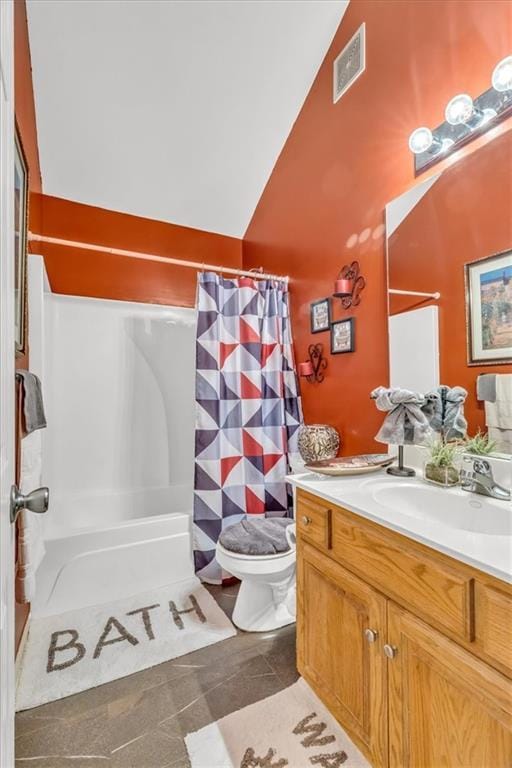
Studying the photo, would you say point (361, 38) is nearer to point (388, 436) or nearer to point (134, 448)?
point (388, 436)

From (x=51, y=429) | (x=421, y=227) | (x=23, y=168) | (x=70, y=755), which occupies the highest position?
(x=23, y=168)

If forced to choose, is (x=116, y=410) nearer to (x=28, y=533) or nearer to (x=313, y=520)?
(x=28, y=533)

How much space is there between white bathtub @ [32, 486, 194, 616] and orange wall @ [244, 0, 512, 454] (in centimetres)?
115

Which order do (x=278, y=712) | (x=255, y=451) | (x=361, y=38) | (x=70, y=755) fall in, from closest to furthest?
1. (x=70, y=755)
2. (x=278, y=712)
3. (x=361, y=38)
4. (x=255, y=451)

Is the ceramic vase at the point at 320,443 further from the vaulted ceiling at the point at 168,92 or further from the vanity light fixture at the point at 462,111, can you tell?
the vaulted ceiling at the point at 168,92

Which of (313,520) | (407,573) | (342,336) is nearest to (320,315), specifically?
→ (342,336)

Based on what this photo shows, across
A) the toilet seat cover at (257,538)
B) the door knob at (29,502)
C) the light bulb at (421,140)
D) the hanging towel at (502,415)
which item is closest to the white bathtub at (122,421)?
the toilet seat cover at (257,538)

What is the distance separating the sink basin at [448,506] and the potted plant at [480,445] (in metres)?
0.15

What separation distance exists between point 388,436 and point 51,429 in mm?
2221

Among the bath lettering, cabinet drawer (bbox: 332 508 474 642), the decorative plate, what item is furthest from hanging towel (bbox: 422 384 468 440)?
the bath lettering

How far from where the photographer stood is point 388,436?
1425 millimetres

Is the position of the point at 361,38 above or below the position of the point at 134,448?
above

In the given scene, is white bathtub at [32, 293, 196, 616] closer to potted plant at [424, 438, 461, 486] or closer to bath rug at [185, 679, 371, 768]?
bath rug at [185, 679, 371, 768]

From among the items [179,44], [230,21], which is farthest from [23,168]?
[230,21]
